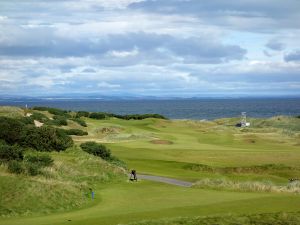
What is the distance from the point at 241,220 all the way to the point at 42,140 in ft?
93.7

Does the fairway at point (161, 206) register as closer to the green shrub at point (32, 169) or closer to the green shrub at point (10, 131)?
the green shrub at point (32, 169)

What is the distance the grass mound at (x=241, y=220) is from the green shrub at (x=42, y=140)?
88.6ft

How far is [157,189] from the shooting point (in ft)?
104

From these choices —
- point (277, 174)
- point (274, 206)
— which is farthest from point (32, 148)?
point (274, 206)

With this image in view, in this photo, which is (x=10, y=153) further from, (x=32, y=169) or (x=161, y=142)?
(x=161, y=142)

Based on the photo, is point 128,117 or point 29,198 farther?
point 128,117

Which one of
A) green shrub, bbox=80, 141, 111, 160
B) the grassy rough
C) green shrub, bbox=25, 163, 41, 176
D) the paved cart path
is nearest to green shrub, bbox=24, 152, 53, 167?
green shrub, bbox=25, 163, 41, 176

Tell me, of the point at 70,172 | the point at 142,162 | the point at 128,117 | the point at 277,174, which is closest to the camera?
the point at 70,172

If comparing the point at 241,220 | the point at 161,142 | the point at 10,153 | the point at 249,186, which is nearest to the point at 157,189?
the point at 249,186

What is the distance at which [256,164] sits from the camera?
149ft

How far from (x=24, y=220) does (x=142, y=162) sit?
2765 cm

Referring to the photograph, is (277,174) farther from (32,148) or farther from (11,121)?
(11,121)

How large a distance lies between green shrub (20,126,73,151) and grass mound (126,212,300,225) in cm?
2700

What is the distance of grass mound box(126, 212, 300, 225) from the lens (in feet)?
59.1
